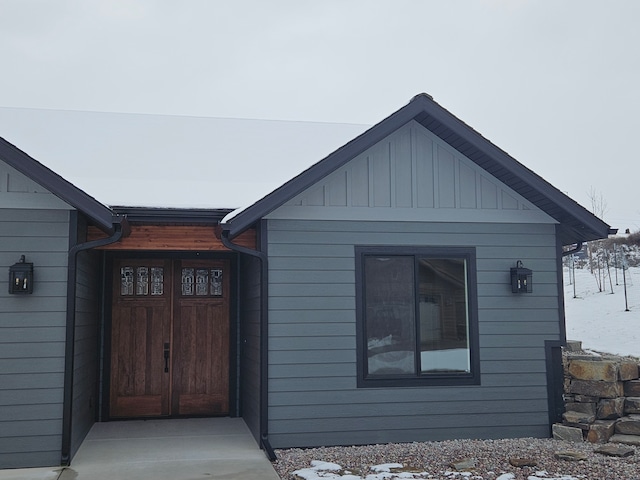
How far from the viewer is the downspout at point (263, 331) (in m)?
6.46

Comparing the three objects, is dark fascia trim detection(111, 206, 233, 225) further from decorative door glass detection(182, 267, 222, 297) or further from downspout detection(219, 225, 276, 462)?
decorative door glass detection(182, 267, 222, 297)

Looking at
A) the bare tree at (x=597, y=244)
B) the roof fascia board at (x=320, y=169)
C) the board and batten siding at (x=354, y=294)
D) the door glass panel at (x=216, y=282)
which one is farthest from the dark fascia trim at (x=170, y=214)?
the bare tree at (x=597, y=244)

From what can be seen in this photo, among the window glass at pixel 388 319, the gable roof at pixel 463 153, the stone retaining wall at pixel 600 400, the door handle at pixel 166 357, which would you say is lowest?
the stone retaining wall at pixel 600 400

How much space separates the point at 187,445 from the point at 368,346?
2089 mm

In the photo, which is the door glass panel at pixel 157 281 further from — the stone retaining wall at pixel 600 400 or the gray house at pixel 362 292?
the stone retaining wall at pixel 600 400

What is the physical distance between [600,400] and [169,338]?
5.04 m

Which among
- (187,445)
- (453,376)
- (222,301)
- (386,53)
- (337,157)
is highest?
(386,53)

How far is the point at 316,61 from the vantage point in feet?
72.5

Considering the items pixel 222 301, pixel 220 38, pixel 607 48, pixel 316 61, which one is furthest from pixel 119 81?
pixel 222 301

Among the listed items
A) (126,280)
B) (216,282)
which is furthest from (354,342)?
(126,280)

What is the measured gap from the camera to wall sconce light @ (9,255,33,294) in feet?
19.7

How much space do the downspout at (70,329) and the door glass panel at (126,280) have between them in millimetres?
1999

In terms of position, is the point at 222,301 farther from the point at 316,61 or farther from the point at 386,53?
the point at 316,61

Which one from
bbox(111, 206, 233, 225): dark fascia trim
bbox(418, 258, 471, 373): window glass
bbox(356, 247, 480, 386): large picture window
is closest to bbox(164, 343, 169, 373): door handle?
bbox(111, 206, 233, 225): dark fascia trim
